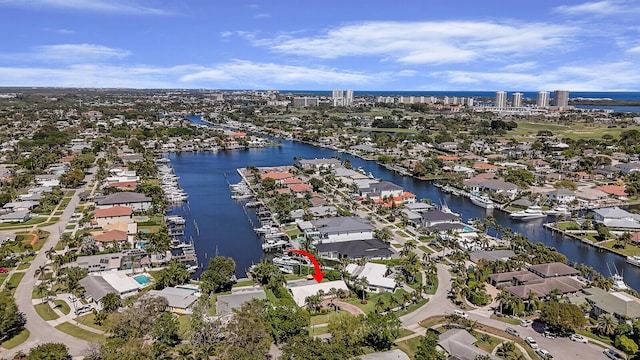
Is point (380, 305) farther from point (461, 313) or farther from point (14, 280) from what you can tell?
point (14, 280)

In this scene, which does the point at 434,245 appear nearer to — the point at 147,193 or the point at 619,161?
the point at 147,193

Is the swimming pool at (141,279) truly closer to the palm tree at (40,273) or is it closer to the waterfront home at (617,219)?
the palm tree at (40,273)

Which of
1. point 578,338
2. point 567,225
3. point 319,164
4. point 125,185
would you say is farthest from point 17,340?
point 319,164

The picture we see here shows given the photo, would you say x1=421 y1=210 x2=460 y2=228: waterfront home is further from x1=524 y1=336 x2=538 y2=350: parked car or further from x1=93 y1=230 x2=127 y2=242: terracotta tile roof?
x1=93 y1=230 x2=127 y2=242: terracotta tile roof

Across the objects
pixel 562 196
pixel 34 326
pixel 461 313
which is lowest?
pixel 34 326

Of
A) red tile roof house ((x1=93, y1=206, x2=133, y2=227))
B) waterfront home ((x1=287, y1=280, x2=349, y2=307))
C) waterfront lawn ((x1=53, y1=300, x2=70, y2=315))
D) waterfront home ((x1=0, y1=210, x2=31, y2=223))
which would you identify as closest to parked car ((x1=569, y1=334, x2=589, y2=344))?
waterfront home ((x1=287, y1=280, x2=349, y2=307))
